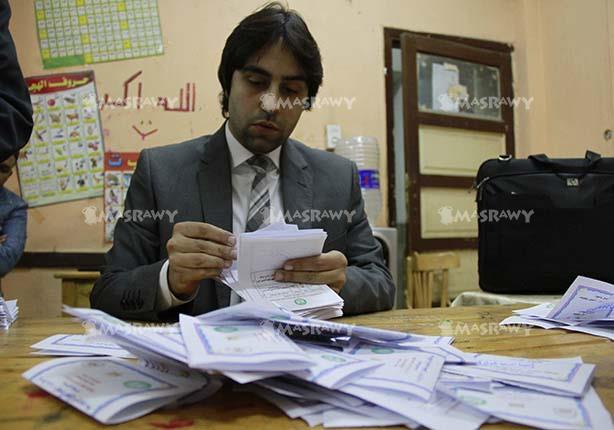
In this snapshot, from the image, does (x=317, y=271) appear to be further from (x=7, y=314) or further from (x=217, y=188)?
(x=7, y=314)

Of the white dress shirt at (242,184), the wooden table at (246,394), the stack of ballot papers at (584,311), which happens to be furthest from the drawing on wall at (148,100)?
the stack of ballot papers at (584,311)

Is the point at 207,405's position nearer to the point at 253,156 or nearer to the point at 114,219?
the point at 253,156

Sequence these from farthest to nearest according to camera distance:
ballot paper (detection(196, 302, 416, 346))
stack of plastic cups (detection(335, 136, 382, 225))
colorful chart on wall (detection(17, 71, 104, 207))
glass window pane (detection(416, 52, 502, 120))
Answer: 1. glass window pane (detection(416, 52, 502, 120))
2. stack of plastic cups (detection(335, 136, 382, 225))
3. colorful chart on wall (detection(17, 71, 104, 207))
4. ballot paper (detection(196, 302, 416, 346))

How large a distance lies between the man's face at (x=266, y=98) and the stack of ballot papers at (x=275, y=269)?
0.48 metres

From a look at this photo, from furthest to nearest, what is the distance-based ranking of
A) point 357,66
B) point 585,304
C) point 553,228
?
point 357,66 < point 553,228 < point 585,304

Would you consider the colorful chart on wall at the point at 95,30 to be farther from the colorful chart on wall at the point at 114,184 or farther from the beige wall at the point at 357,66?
the colorful chart on wall at the point at 114,184

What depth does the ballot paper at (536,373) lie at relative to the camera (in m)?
0.50

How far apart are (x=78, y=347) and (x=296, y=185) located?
807 millimetres

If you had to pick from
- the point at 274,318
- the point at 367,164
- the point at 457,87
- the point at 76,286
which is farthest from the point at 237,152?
the point at 457,87

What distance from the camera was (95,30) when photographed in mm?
2744

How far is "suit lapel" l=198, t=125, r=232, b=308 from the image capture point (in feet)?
4.04

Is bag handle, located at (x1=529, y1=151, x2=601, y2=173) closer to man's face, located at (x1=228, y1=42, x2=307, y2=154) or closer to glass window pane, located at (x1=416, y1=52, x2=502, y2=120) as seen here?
man's face, located at (x1=228, y1=42, x2=307, y2=154)

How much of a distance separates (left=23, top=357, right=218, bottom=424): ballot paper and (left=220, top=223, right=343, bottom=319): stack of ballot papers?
362mm

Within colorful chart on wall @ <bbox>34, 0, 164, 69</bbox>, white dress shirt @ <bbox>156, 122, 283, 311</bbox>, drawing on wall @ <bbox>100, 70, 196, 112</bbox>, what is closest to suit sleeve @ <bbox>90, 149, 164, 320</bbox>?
white dress shirt @ <bbox>156, 122, 283, 311</bbox>
